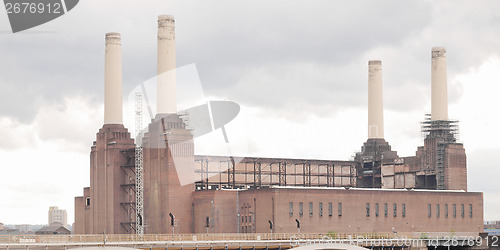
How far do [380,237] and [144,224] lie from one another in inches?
1281

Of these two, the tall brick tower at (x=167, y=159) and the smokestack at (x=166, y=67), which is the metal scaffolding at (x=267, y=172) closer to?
the tall brick tower at (x=167, y=159)

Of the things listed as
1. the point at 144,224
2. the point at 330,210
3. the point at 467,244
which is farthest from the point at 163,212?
the point at 467,244

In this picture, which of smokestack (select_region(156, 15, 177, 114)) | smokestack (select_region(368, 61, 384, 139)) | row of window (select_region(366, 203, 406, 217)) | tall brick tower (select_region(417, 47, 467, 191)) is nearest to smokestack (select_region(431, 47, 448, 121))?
tall brick tower (select_region(417, 47, 467, 191))

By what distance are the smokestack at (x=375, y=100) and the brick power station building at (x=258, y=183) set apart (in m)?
0.17

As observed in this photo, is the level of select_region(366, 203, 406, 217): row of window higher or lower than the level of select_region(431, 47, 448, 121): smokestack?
lower

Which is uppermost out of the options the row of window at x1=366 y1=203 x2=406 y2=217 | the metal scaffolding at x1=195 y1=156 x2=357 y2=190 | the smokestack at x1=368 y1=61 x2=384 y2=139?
the smokestack at x1=368 y1=61 x2=384 y2=139

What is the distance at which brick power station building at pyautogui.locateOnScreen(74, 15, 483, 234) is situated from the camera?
122625 mm

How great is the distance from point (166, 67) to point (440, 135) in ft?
156

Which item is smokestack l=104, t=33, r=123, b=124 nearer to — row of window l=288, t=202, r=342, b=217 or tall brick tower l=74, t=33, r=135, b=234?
tall brick tower l=74, t=33, r=135, b=234

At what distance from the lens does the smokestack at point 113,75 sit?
132125 millimetres

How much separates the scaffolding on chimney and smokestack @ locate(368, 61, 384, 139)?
8.80 metres

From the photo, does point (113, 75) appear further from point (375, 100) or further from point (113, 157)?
point (375, 100)

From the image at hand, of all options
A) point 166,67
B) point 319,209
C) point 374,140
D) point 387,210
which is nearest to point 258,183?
point 319,209

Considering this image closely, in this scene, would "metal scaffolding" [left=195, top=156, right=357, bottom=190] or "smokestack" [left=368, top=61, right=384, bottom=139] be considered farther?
"smokestack" [left=368, top=61, right=384, bottom=139]
